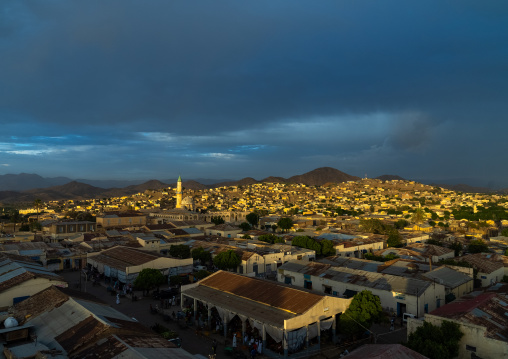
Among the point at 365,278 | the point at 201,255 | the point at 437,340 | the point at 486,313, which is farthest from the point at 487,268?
the point at 201,255

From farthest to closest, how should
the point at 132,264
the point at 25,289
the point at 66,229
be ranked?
the point at 66,229
the point at 132,264
the point at 25,289

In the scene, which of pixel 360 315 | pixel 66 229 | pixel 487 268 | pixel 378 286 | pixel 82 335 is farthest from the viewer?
pixel 66 229

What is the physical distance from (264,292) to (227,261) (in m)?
10.3

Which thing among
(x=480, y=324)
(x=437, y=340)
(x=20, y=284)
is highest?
(x=20, y=284)

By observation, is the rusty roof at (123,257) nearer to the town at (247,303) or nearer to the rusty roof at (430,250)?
the town at (247,303)

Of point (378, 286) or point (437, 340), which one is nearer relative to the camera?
point (437, 340)

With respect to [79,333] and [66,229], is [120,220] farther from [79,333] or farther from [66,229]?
[79,333]

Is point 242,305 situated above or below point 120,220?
above

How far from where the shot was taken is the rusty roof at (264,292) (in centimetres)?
1495

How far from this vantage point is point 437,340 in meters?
12.3

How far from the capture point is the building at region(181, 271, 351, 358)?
1395cm

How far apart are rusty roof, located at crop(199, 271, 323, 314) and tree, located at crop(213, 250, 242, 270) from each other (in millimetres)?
6660

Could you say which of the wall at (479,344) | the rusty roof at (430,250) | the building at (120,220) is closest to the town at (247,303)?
the wall at (479,344)

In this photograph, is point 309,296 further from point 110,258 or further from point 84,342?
point 110,258
